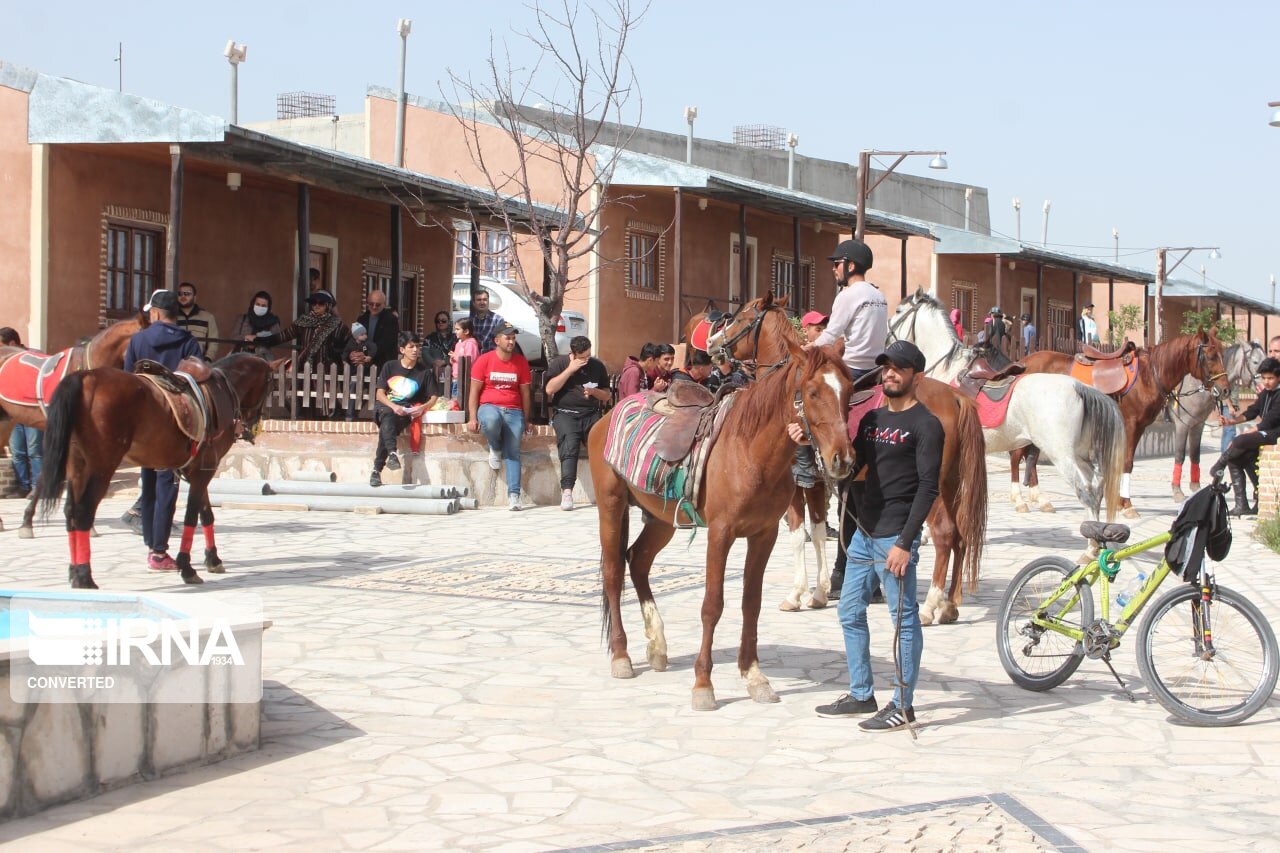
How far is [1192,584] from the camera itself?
23.1ft

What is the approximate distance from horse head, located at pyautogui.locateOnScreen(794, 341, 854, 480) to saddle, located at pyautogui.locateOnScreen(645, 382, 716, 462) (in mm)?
775

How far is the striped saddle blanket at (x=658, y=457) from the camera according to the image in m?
7.53

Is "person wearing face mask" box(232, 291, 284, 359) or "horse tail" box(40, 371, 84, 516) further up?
"person wearing face mask" box(232, 291, 284, 359)

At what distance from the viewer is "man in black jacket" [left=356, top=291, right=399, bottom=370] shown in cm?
2014

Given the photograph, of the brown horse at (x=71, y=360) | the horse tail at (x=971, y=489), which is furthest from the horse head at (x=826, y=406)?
the brown horse at (x=71, y=360)

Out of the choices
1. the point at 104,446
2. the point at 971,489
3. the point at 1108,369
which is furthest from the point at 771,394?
the point at 1108,369

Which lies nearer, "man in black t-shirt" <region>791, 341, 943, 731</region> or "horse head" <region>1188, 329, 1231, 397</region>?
"man in black t-shirt" <region>791, 341, 943, 731</region>

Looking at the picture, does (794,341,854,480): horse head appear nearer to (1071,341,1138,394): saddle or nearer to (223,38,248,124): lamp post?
(1071,341,1138,394): saddle

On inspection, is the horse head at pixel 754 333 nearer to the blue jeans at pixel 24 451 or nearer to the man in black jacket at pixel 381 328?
the blue jeans at pixel 24 451

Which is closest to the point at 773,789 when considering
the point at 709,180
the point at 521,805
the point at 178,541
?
the point at 521,805

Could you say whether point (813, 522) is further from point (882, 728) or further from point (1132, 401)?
point (1132, 401)

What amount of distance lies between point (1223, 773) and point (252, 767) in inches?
157

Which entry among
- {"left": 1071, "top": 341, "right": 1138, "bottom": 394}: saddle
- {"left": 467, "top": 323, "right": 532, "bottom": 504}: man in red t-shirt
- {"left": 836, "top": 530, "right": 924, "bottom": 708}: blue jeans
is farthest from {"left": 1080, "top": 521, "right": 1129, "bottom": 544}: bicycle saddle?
{"left": 467, "top": 323, "right": 532, "bottom": 504}: man in red t-shirt

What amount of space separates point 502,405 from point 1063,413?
681cm
